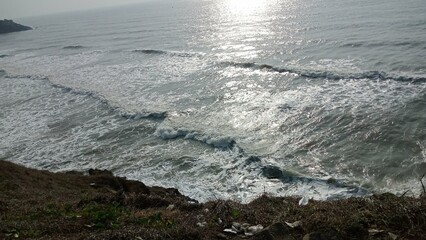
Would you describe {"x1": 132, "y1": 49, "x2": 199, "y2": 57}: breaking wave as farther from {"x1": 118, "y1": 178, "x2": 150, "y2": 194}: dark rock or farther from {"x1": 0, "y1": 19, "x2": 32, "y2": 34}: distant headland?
{"x1": 0, "y1": 19, "x2": 32, "y2": 34}: distant headland

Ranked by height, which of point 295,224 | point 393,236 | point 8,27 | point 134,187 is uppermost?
point 393,236

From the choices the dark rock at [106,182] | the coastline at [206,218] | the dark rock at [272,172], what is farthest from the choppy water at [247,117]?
the coastline at [206,218]

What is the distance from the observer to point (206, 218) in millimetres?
7121

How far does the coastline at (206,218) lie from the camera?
5.82 m

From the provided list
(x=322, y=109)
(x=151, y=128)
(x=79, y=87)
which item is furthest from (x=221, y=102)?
(x=79, y=87)

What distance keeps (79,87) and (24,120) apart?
7682 mm

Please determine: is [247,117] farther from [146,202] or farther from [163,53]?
[163,53]

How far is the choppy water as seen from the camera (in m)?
13.1

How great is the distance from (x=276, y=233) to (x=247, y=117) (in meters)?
13.1

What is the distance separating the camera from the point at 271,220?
6754 mm

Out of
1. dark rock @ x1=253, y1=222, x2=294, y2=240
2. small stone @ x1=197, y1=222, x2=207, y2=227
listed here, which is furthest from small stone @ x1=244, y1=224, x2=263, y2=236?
small stone @ x1=197, y1=222, x2=207, y2=227

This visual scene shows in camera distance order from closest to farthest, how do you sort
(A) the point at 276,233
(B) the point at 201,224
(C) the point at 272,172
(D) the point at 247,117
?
(A) the point at 276,233 → (B) the point at 201,224 → (C) the point at 272,172 → (D) the point at 247,117

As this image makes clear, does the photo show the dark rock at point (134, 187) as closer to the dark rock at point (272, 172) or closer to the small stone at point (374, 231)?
the dark rock at point (272, 172)

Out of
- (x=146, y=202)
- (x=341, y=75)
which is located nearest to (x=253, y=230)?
(x=146, y=202)
